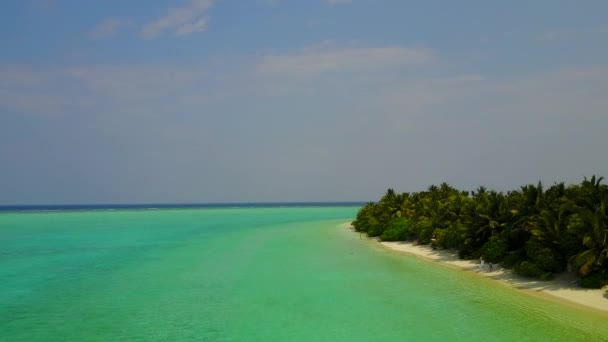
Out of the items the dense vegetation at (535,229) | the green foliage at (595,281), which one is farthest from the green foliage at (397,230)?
the green foliage at (595,281)

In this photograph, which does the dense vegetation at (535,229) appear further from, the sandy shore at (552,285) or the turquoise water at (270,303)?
the turquoise water at (270,303)

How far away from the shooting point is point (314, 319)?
28.1 metres

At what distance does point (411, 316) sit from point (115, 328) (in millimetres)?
17483

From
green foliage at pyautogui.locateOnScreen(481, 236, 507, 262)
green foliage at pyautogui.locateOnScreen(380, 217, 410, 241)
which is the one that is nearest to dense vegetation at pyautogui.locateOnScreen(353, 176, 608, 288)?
green foliage at pyautogui.locateOnScreen(481, 236, 507, 262)

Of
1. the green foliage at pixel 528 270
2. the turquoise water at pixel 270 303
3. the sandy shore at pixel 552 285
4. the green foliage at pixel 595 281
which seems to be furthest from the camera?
the green foliage at pixel 528 270

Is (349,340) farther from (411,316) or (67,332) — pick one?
(67,332)

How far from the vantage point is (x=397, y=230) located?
6844cm

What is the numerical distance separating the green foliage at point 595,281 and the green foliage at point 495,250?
9.62 meters

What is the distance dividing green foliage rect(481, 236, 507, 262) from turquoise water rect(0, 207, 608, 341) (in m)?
2.90

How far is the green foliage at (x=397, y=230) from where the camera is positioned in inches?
2663

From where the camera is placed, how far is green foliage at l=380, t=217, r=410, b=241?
6763 cm

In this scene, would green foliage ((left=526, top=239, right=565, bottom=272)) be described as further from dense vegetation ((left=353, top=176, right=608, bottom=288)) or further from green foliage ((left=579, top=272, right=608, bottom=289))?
green foliage ((left=579, top=272, right=608, bottom=289))

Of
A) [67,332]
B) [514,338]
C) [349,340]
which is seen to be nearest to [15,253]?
[67,332]

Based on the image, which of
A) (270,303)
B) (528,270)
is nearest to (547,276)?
(528,270)
